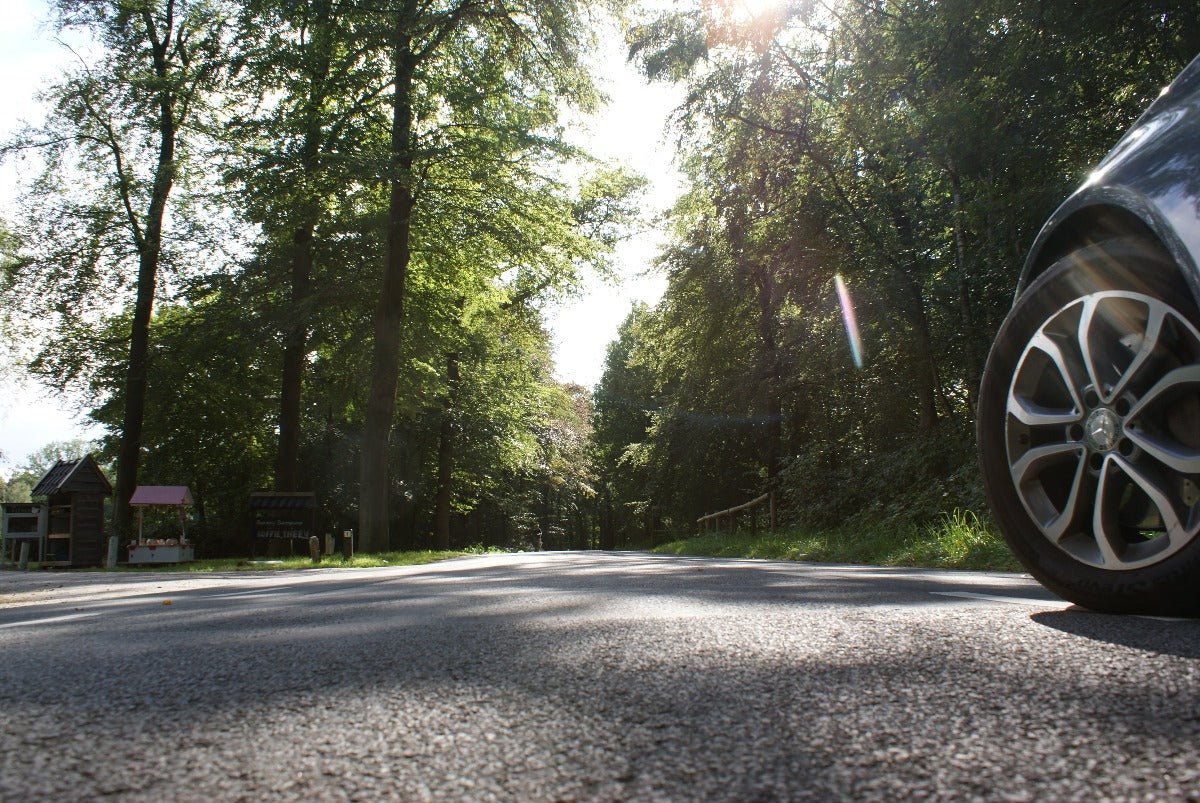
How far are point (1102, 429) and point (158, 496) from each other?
2166 cm

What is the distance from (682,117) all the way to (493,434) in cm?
1648

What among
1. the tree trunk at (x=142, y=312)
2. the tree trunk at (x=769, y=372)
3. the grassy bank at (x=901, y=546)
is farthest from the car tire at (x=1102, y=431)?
the tree trunk at (x=142, y=312)

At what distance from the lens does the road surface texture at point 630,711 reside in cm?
124

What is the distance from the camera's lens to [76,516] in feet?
65.7

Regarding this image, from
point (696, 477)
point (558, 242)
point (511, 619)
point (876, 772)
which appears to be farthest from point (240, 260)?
point (876, 772)

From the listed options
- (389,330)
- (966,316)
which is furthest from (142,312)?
(966,316)

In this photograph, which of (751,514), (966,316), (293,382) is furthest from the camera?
(293,382)

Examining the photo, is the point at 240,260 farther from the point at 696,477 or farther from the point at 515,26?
the point at 696,477

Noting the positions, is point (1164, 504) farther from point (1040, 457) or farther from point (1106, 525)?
point (1040, 457)

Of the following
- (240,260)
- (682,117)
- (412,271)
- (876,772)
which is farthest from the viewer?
(240,260)

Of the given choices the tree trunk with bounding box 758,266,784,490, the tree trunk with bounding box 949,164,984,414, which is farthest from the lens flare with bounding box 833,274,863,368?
the tree trunk with bounding box 949,164,984,414

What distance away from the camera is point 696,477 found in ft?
96.0

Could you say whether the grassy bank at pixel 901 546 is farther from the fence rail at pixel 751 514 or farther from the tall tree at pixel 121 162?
the tall tree at pixel 121 162

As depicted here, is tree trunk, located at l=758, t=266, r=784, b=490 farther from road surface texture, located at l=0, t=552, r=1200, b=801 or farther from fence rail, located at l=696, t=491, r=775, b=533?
road surface texture, located at l=0, t=552, r=1200, b=801
